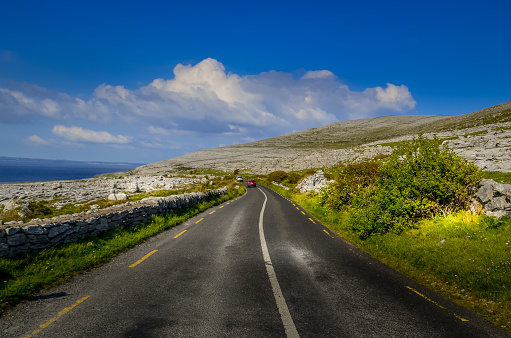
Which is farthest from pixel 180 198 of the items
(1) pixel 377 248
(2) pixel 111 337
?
(2) pixel 111 337

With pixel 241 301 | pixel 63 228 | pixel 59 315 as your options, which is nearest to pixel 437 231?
pixel 241 301

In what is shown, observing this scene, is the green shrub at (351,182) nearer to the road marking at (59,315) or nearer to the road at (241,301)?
the road at (241,301)

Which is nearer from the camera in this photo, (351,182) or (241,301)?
(241,301)

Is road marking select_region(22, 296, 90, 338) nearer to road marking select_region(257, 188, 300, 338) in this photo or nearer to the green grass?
the green grass

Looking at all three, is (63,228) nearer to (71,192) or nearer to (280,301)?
(280,301)

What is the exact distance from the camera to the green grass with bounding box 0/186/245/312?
5.51 metres

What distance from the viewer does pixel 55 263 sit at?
6926 millimetres

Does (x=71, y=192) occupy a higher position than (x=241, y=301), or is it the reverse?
(x=71, y=192)

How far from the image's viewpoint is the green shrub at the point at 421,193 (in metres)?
9.57

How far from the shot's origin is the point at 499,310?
4992 mm

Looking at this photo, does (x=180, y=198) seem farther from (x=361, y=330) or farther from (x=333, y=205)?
(x=361, y=330)

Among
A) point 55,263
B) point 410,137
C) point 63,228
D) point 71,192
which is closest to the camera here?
point 55,263

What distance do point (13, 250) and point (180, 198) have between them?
1043 cm

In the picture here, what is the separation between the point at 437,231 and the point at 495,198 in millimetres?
2176
